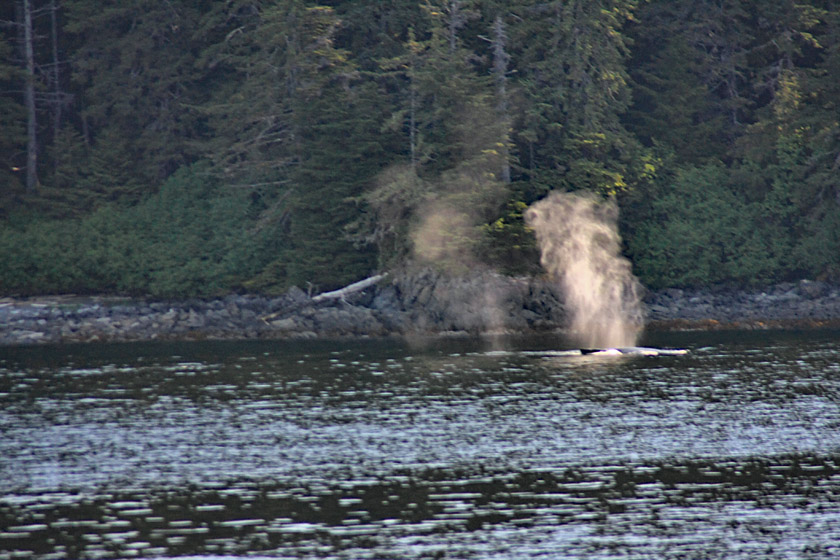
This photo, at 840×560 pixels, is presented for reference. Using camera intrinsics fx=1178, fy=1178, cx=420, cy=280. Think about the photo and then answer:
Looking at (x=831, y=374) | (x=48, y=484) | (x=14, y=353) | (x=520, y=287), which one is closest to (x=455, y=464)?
(x=48, y=484)

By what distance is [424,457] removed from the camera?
2622 centimetres

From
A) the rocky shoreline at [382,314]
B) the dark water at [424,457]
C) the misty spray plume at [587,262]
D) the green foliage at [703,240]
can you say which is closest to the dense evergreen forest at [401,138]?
the green foliage at [703,240]

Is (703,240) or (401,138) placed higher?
(401,138)

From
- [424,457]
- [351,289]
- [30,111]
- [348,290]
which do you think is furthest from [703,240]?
[424,457]

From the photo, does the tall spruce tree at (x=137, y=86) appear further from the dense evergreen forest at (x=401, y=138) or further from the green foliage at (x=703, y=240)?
the green foliage at (x=703, y=240)

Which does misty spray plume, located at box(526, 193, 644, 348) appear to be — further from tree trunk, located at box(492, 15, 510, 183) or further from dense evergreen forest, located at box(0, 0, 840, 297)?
tree trunk, located at box(492, 15, 510, 183)

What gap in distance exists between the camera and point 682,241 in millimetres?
64562

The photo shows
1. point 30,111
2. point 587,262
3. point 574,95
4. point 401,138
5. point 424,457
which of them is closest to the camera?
point 424,457

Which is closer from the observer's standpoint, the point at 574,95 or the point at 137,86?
the point at 574,95

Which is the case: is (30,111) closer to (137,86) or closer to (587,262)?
(137,86)

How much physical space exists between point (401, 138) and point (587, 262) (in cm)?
1155

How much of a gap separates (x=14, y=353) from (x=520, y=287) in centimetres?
2325

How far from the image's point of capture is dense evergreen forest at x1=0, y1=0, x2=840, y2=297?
194 ft

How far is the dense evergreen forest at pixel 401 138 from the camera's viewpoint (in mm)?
59000
